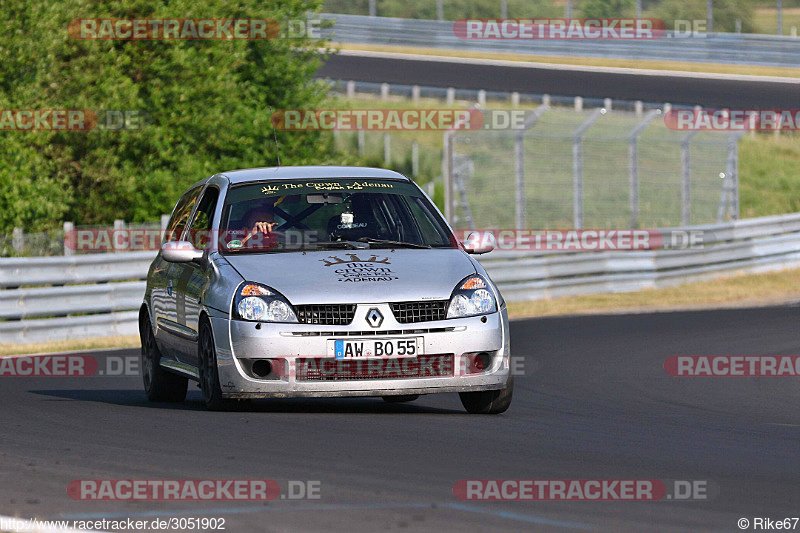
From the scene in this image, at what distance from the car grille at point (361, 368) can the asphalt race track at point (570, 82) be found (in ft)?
106

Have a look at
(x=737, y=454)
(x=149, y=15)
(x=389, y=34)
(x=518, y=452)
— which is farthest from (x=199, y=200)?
(x=389, y=34)

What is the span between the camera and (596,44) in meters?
49.3

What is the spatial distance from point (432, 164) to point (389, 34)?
29.0ft

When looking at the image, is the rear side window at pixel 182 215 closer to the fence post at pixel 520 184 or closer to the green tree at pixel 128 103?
the fence post at pixel 520 184

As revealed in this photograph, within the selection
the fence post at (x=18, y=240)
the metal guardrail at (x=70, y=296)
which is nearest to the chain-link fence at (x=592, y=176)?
the metal guardrail at (x=70, y=296)

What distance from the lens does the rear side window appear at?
1076 cm

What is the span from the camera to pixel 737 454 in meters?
7.46

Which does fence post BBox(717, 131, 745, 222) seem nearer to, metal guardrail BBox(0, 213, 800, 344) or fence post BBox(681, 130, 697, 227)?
metal guardrail BBox(0, 213, 800, 344)

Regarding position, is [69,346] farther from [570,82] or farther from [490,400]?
[570,82]

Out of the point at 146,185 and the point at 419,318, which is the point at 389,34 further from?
the point at 419,318

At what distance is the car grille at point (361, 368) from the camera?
867 cm

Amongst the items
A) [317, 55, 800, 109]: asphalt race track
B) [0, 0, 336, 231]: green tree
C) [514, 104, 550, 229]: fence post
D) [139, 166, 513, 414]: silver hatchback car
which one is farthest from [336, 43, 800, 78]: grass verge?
[139, 166, 513, 414]: silver hatchback car

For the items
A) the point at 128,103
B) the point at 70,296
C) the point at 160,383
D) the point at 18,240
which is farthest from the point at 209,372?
the point at 128,103

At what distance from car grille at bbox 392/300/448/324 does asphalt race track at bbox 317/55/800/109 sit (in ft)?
105
